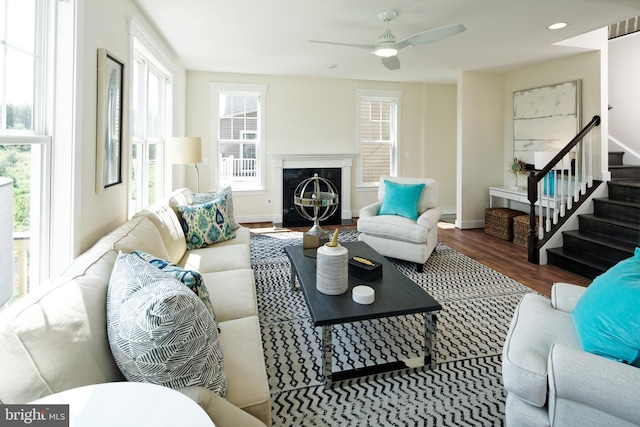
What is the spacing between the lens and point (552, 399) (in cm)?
136

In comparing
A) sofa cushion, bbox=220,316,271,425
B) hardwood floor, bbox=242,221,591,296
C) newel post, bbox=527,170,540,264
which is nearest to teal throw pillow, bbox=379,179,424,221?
hardwood floor, bbox=242,221,591,296

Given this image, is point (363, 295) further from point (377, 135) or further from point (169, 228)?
point (377, 135)

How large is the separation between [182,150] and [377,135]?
4005 millimetres

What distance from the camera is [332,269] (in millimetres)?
2160

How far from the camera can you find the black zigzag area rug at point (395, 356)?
1.79 metres

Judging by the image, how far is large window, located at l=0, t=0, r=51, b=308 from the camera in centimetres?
161

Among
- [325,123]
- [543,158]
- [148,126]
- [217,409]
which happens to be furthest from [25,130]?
[543,158]

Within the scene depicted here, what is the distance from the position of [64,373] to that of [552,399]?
1.64 meters

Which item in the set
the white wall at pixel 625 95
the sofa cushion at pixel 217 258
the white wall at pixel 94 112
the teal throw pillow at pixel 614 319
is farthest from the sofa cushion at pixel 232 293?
the white wall at pixel 625 95

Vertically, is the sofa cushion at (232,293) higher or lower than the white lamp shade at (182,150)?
lower

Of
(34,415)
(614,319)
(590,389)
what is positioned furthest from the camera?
(614,319)

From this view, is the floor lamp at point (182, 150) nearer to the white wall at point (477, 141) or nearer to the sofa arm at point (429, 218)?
the sofa arm at point (429, 218)

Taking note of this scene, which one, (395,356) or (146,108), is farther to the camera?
(146,108)

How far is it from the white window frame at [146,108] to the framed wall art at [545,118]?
5.30 m
